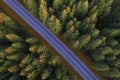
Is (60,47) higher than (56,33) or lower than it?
lower

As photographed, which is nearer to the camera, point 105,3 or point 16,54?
point 16,54

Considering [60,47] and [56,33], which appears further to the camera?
[56,33]

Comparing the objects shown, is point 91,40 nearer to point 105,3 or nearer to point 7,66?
point 105,3

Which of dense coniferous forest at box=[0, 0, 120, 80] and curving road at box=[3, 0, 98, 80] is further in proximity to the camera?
curving road at box=[3, 0, 98, 80]

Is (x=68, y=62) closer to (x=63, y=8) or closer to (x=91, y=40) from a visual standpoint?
(x=91, y=40)

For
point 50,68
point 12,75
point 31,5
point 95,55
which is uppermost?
point 31,5

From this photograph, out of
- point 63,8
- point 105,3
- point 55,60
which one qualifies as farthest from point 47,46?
Answer: point 105,3

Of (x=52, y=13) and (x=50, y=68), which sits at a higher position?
(x=52, y=13)
